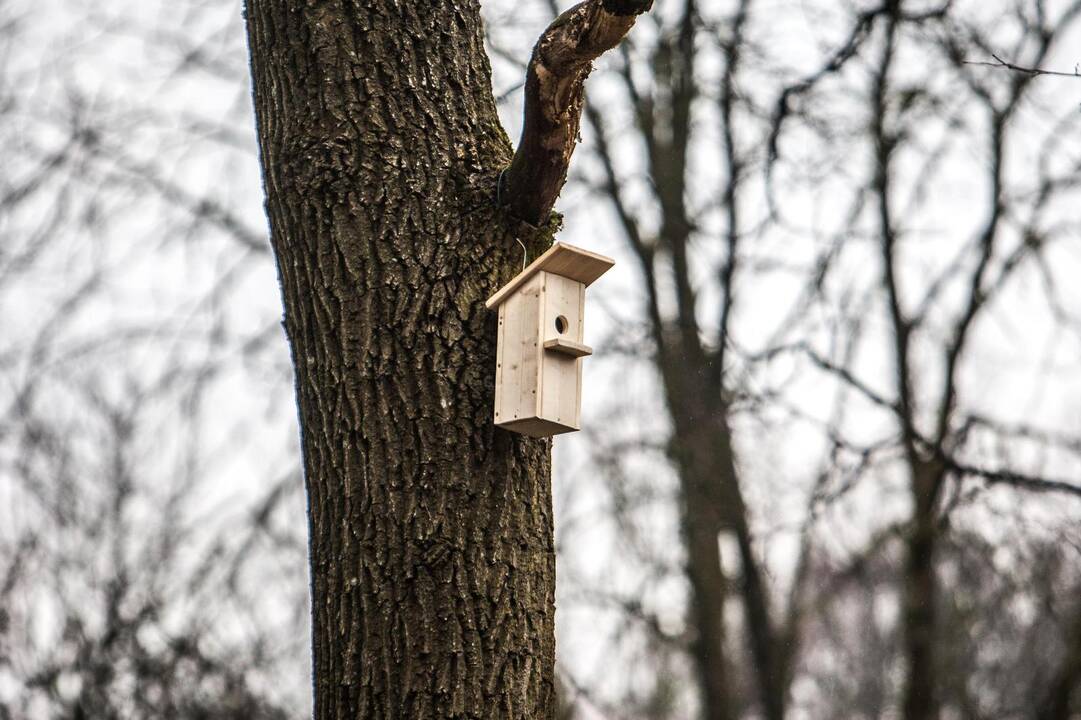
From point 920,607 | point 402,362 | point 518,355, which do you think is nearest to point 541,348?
point 518,355

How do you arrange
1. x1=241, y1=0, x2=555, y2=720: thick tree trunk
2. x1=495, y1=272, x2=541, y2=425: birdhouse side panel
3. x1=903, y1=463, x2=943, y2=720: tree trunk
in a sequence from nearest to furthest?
1. x1=241, y1=0, x2=555, y2=720: thick tree trunk
2. x1=495, y1=272, x2=541, y2=425: birdhouse side panel
3. x1=903, y1=463, x2=943, y2=720: tree trunk

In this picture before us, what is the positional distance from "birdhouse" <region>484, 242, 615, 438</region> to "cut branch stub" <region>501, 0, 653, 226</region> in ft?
0.50

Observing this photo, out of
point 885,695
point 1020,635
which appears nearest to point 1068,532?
point 1020,635

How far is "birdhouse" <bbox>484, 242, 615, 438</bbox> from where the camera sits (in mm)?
2262

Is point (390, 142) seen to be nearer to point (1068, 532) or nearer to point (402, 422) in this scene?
point (402, 422)

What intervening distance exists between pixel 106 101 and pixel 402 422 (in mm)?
5027

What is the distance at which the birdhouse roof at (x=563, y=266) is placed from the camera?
7.70 ft

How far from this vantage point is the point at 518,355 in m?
2.35

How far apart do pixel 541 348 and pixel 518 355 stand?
0.05 metres

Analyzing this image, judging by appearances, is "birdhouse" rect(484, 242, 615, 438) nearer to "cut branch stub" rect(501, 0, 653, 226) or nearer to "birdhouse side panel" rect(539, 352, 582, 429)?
"birdhouse side panel" rect(539, 352, 582, 429)

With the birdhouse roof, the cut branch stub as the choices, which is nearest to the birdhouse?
the birdhouse roof

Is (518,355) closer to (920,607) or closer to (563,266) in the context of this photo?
(563,266)

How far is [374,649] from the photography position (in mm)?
2133

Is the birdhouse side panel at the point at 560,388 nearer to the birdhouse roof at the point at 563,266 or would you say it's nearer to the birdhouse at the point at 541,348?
the birdhouse at the point at 541,348
